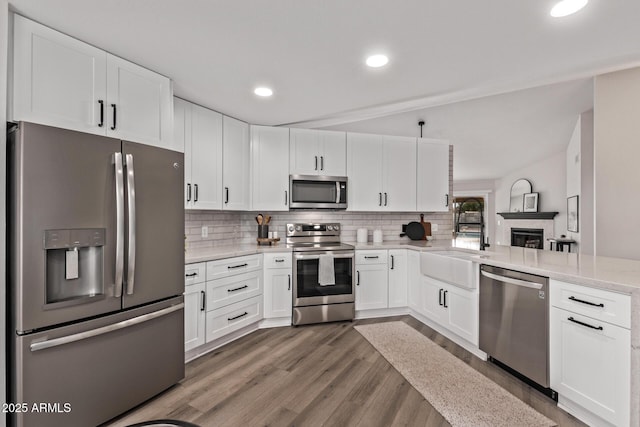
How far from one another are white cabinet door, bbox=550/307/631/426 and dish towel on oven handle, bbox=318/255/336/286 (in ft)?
6.74

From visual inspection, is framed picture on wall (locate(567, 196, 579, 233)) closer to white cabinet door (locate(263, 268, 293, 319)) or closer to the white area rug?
the white area rug

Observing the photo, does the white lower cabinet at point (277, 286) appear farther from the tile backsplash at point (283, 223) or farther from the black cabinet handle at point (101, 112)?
the black cabinet handle at point (101, 112)

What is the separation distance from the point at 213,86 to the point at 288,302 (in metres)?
2.32

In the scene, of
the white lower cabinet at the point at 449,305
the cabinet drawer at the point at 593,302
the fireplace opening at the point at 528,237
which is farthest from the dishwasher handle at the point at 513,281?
the fireplace opening at the point at 528,237

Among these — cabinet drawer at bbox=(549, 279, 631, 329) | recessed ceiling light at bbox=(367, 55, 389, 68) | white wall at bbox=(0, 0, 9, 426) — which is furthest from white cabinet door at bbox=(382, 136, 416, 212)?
white wall at bbox=(0, 0, 9, 426)

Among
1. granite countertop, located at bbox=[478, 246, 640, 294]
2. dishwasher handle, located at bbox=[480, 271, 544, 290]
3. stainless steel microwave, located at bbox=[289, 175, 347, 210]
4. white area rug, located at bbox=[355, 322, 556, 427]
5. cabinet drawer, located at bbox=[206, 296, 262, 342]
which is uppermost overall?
stainless steel microwave, located at bbox=[289, 175, 347, 210]

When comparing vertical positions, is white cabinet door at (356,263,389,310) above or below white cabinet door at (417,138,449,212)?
below

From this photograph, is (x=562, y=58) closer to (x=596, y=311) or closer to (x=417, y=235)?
(x=596, y=311)

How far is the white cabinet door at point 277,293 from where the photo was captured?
3.43 metres

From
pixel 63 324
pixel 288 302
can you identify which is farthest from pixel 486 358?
pixel 63 324

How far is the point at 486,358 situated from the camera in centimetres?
267

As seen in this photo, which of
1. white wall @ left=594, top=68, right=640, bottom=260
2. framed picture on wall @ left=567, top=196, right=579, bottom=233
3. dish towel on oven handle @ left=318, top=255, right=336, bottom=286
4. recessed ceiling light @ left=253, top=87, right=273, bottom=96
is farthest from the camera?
framed picture on wall @ left=567, top=196, right=579, bottom=233

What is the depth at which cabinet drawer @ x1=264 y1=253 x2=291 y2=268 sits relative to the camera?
342cm

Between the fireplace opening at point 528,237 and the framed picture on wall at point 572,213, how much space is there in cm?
115
